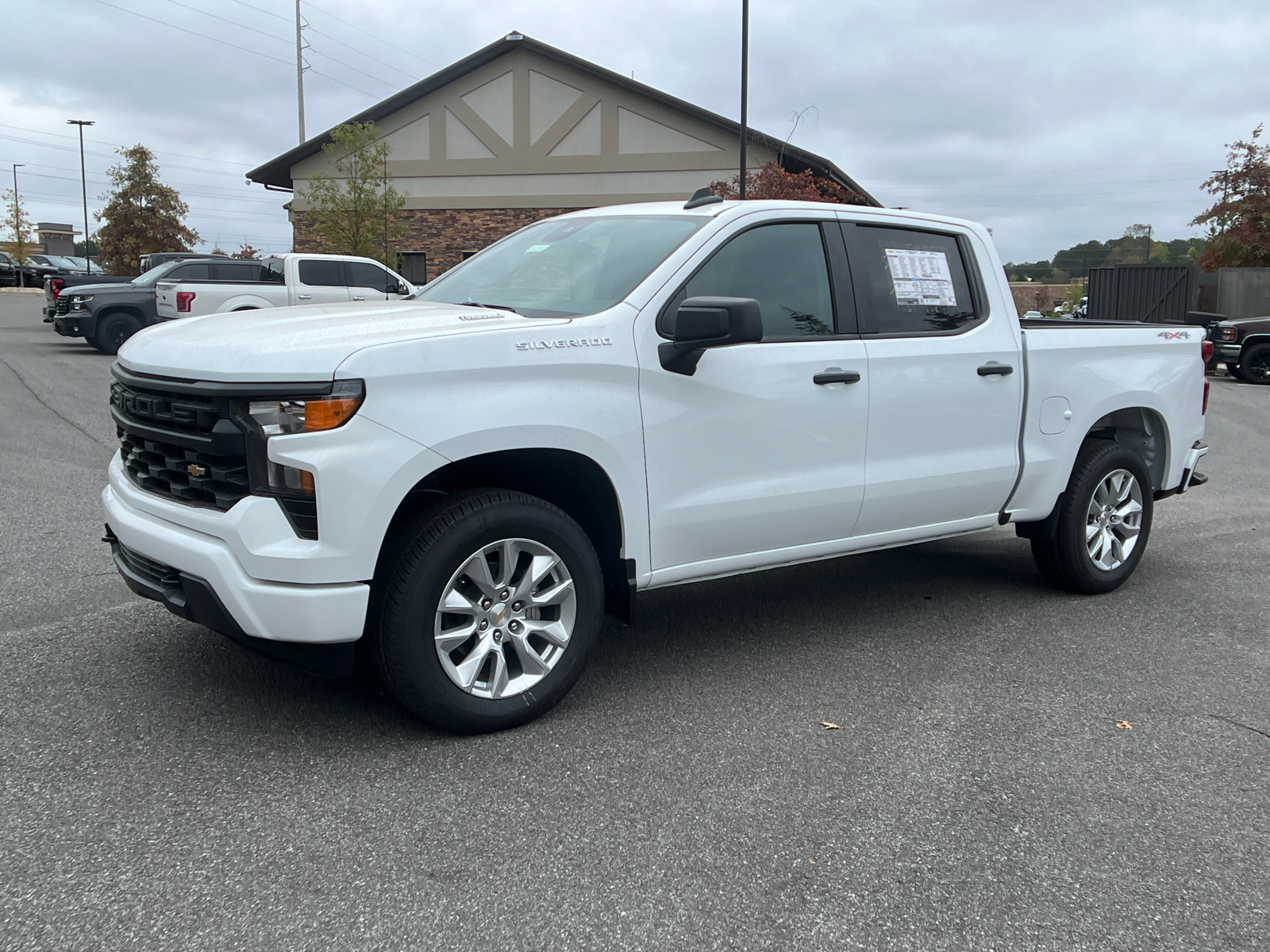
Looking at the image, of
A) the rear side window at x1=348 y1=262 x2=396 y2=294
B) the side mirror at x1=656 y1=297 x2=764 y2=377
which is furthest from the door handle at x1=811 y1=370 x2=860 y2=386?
the rear side window at x1=348 y1=262 x2=396 y2=294

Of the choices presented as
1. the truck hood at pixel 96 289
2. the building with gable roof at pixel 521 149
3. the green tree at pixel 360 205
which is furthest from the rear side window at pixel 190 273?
the building with gable roof at pixel 521 149

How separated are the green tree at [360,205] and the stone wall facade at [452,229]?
2679mm

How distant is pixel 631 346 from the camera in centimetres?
399

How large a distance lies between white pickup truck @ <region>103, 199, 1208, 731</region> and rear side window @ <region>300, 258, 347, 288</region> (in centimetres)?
1449

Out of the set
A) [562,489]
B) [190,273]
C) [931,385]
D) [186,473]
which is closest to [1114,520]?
[931,385]

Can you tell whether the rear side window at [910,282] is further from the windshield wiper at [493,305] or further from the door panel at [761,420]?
the windshield wiper at [493,305]

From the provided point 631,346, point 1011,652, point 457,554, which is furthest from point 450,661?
point 1011,652

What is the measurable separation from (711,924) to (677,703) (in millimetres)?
1473

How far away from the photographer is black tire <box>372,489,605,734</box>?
3.54 metres

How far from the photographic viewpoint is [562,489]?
13.7 feet

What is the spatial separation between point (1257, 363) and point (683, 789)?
70.3 ft

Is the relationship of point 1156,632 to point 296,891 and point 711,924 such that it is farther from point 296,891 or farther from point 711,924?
point 296,891

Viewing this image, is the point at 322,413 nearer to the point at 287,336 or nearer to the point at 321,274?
the point at 287,336

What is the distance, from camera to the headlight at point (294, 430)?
3.35 m
